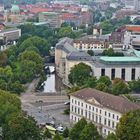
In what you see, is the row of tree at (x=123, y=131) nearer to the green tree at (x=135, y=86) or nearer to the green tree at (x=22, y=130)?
the green tree at (x=22, y=130)

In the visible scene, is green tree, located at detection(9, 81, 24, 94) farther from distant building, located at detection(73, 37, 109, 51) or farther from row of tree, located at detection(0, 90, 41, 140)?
distant building, located at detection(73, 37, 109, 51)

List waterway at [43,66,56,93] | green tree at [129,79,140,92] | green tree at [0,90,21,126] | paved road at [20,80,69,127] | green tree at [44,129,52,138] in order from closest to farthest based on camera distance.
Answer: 1. green tree at [44,129,52,138]
2. green tree at [0,90,21,126]
3. paved road at [20,80,69,127]
4. green tree at [129,79,140,92]
5. waterway at [43,66,56,93]

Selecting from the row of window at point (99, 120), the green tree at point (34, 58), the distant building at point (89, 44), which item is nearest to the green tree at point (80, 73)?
the green tree at point (34, 58)

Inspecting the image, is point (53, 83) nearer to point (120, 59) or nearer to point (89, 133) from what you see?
point (120, 59)

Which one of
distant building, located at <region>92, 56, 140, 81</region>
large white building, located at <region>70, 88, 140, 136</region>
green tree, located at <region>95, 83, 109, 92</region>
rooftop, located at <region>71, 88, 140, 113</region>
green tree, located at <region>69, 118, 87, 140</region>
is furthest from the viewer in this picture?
distant building, located at <region>92, 56, 140, 81</region>

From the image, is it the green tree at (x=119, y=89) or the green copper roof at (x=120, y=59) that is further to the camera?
the green copper roof at (x=120, y=59)

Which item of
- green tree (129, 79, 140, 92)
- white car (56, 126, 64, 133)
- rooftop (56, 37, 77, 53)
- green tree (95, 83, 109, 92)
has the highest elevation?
rooftop (56, 37, 77, 53)

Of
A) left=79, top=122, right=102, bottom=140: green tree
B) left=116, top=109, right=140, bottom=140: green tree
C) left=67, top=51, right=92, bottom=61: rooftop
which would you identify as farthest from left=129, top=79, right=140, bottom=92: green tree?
left=79, top=122, right=102, bottom=140: green tree

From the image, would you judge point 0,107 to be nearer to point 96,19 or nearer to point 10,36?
point 10,36
